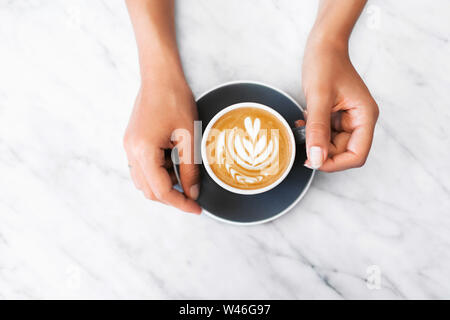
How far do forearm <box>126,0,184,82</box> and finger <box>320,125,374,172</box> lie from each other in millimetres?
458

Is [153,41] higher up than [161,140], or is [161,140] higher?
[153,41]

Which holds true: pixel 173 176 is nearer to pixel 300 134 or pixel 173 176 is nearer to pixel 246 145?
pixel 246 145

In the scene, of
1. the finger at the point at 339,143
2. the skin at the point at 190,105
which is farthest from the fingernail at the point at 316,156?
the finger at the point at 339,143

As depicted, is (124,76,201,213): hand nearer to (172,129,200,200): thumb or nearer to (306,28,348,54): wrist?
(172,129,200,200): thumb

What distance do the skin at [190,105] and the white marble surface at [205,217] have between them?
0.30 ft

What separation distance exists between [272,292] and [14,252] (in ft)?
2.51

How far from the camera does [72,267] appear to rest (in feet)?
3.14

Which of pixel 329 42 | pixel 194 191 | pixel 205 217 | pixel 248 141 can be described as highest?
pixel 329 42

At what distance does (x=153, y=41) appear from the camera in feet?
2.86

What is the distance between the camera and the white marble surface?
0.94 m

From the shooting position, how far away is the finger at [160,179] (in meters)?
0.79

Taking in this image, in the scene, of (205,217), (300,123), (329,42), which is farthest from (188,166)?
(329,42)

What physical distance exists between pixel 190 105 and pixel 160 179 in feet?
0.68
